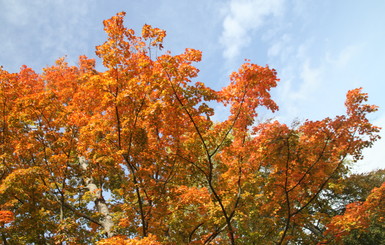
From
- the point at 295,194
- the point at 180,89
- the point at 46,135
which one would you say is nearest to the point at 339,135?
the point at 295,194

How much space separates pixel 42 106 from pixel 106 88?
6.81 feet

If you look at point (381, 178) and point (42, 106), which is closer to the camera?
point (42, 106)

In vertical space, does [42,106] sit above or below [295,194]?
above

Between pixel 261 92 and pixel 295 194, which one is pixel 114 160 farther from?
pixel 295 194

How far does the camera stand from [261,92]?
7023mm

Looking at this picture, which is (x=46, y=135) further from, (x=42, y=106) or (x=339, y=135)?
(x=339, y=135)

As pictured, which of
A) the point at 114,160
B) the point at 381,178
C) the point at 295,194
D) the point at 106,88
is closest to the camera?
the point at 106,88

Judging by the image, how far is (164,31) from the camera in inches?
260

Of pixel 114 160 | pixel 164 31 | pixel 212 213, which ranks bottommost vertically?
pixel 212 213

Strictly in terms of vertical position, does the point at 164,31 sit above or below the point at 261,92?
above

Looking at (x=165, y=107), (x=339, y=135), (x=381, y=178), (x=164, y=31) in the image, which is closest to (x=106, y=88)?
(x=165, y=107)

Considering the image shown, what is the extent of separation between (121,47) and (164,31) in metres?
1.15

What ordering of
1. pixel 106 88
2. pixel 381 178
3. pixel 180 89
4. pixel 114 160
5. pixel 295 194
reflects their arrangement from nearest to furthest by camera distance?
pixel 180 89 → pixel 106 88 → pixel 114 160 → pixel 295 194 → pixel 381 178

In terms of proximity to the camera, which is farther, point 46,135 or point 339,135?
point 46,135
